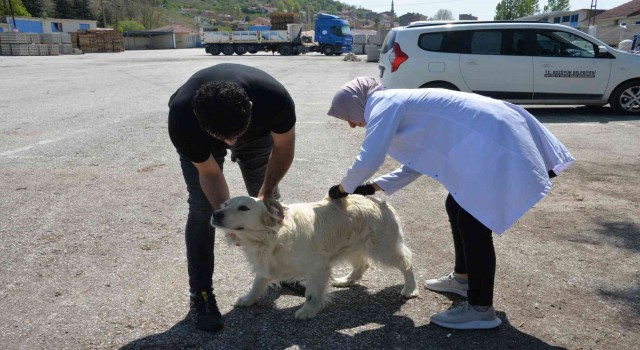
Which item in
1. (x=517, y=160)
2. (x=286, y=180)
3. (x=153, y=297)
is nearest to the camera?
(x=517, y=160)

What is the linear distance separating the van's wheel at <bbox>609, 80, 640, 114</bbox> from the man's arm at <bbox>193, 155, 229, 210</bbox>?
10295mm

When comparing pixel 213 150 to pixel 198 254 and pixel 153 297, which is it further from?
pixel 153 297

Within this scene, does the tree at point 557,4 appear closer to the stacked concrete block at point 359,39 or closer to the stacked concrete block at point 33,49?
the stacked concrete block at point 359,39

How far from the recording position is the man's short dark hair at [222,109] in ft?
7.50

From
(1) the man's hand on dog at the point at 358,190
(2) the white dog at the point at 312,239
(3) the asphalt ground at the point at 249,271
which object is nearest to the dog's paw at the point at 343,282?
(3) the asphalt ground at the point at 249,271

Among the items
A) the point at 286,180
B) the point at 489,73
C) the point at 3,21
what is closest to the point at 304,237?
the point at 286,180

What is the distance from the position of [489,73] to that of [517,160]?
8.49 metres

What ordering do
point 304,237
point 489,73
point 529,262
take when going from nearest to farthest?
1. point 304,237
2. point 529,262
3. point 489,73

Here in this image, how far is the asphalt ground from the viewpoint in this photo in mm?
2912

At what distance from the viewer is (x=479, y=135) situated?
260 cm

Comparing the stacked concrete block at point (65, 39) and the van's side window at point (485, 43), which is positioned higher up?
the stacked concrete block at point (65, 39)

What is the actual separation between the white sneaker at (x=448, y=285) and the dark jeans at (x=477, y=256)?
1.37 feet

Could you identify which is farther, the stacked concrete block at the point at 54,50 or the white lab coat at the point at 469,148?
the stacked concrete block at the point at 54,50

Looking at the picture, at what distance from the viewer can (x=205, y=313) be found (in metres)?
2.97
